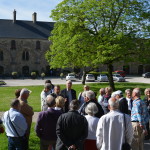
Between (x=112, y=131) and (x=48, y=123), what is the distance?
5.06ft

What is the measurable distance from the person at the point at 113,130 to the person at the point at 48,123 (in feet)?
3.66

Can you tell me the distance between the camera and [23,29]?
57844 mm

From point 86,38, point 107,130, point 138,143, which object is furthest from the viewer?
point 86,38

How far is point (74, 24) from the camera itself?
23.5 m

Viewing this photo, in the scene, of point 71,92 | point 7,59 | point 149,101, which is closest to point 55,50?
point 71,92

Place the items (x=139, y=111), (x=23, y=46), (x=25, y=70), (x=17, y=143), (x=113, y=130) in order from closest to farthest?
(x=113, y=130)
(x=17, y=143)
(x=139, y=111)
(x=23, y=46)
(x=25, y=70)

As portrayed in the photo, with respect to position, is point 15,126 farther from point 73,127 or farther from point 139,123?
point 139,123

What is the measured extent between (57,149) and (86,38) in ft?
60.3

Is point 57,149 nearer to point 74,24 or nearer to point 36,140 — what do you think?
point 36,140

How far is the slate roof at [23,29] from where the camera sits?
2216 inches

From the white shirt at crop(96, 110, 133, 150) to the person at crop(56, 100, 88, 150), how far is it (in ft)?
1.17

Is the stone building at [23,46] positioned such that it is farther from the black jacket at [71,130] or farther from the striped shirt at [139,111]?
the black jacket at [71,130]

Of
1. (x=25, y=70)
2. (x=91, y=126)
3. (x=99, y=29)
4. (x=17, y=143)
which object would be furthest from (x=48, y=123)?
(x=25, y=70)

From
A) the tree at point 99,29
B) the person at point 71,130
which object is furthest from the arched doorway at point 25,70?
the person at point 71,130
